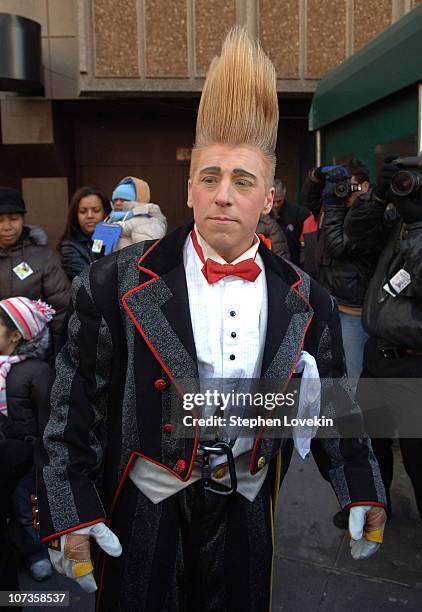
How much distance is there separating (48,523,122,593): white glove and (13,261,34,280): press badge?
230cm

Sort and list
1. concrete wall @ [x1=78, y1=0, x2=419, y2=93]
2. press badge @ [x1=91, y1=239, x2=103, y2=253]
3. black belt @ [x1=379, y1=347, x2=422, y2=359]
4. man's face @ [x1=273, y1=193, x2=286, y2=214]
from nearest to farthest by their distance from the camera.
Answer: black belt @ [x1=379, y1=347, x2=422, y2=359]
press badge @ [x1=91, y1=239, x2=103, y2=253]
man's face @ [x1=273, y1=193, x2=286, y2=214]
concrete wall @ [x1=78, y1=0, x2=419, y2=93]

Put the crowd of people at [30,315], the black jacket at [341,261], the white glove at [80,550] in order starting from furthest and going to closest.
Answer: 1. the black jacket at [341,261]
2. the crowd of people at [30,315]
3. the white glove at [80,550]

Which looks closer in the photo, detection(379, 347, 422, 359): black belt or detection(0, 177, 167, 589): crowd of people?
detection(0, 177, 167, 589): crowd of people

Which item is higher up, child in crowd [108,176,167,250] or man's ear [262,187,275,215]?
child in crowd [108,176,167,250]

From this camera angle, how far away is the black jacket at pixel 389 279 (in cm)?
258

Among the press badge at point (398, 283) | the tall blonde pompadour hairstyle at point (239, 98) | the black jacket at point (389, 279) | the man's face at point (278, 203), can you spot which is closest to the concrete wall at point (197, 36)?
the man's face at point (278, 203)

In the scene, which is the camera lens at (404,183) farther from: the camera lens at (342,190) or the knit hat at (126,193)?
the knit hat at (126,193)

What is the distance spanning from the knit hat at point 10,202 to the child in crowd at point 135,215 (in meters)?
0.70

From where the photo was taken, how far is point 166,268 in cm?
158

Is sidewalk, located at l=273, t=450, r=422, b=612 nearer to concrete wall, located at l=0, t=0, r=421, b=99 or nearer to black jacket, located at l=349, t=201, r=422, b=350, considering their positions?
black jacket, located at l=349, t=201, r=422, b=350

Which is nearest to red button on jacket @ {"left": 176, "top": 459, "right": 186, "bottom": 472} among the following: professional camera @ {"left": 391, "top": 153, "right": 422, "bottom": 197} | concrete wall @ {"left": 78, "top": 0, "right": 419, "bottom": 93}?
professional camera @ {"left": 391, "top": 153, "right": 422, "bottom": 197}

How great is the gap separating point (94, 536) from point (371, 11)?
317 inches

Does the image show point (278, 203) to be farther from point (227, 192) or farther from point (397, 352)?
point (227, 192)

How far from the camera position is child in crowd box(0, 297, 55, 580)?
8.59 feet
